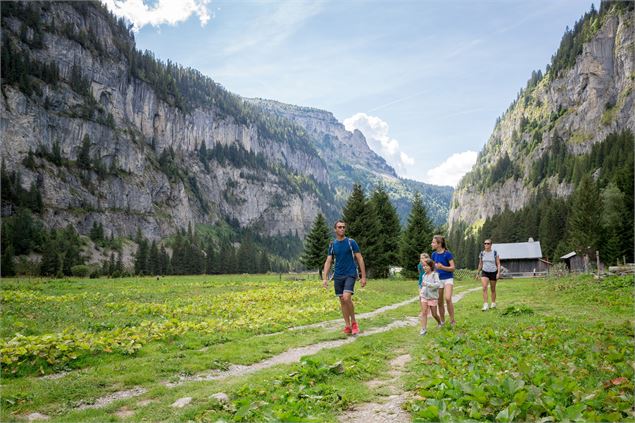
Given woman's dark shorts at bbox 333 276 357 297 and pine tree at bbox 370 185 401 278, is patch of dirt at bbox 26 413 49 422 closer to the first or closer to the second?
woman's dark shorts at bbox 333 276 357 297

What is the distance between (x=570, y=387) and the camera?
558cm

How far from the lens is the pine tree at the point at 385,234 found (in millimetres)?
55469

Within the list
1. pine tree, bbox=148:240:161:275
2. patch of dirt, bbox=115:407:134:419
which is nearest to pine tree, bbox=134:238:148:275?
pine tree, bbox=148:240:161:275

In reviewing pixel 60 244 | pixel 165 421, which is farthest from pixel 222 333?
pixel 60 244

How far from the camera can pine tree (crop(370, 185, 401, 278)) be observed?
55.5 meters

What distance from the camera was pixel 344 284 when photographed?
43.1 feet

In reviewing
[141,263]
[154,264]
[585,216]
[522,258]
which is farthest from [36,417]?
[154,264]

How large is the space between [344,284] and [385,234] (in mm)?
46212

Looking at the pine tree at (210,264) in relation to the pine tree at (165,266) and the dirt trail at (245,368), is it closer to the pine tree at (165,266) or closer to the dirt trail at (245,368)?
the pine tree at (165,266)

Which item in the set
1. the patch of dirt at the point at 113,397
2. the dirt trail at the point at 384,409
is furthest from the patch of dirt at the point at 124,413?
the dirt trail at the point at 384,409

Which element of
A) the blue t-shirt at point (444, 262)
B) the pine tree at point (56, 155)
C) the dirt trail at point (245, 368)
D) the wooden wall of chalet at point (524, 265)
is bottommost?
the wooden wall of chalet at point (524, 265)

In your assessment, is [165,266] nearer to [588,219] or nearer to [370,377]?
[588,219]

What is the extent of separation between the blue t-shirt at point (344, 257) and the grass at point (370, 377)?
211 cm

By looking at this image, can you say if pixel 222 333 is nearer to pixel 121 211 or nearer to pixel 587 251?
pixel 587 251
